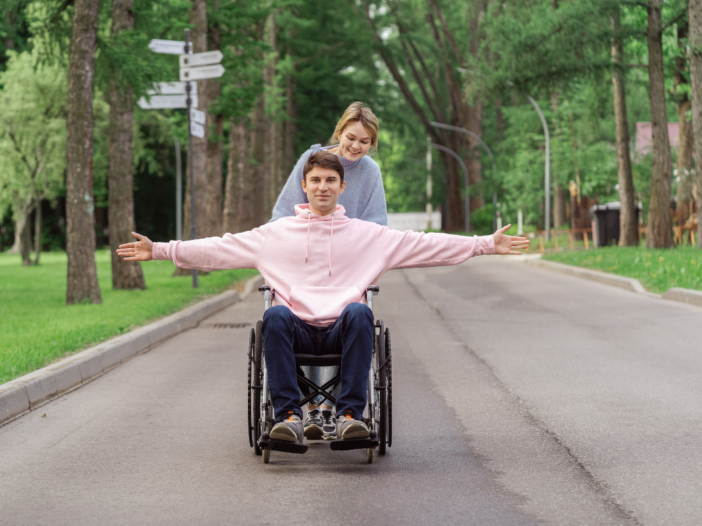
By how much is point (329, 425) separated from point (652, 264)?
1492cm

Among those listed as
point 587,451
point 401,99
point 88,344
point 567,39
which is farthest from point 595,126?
point 401,99

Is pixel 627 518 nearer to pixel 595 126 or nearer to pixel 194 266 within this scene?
pixel 194 266

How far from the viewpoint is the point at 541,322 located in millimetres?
12312

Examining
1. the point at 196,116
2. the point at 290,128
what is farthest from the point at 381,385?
the point at 290,128

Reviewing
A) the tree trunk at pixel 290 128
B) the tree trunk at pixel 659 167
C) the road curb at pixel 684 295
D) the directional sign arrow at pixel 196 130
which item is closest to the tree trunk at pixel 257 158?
the tree trunk at pixel 290 128

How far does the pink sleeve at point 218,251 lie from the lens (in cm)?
533

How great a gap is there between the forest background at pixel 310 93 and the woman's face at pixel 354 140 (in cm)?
884

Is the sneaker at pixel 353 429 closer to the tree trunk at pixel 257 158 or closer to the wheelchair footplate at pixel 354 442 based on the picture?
the wheelchair footplate at pixel 354 442

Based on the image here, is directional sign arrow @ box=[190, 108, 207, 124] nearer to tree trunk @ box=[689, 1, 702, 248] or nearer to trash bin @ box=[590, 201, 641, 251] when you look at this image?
tree trunk @ box=[689, 1, 702, 248]

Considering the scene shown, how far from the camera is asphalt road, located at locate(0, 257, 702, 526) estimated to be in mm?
4285

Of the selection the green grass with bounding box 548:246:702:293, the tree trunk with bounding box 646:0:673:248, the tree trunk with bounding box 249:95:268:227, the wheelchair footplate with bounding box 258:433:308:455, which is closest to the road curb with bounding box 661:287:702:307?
the green grass with bounding box 548:246:702:293

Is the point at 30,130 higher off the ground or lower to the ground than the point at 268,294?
higher

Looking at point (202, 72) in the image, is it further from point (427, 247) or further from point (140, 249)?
point (427, 247)

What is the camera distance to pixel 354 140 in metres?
5.61
